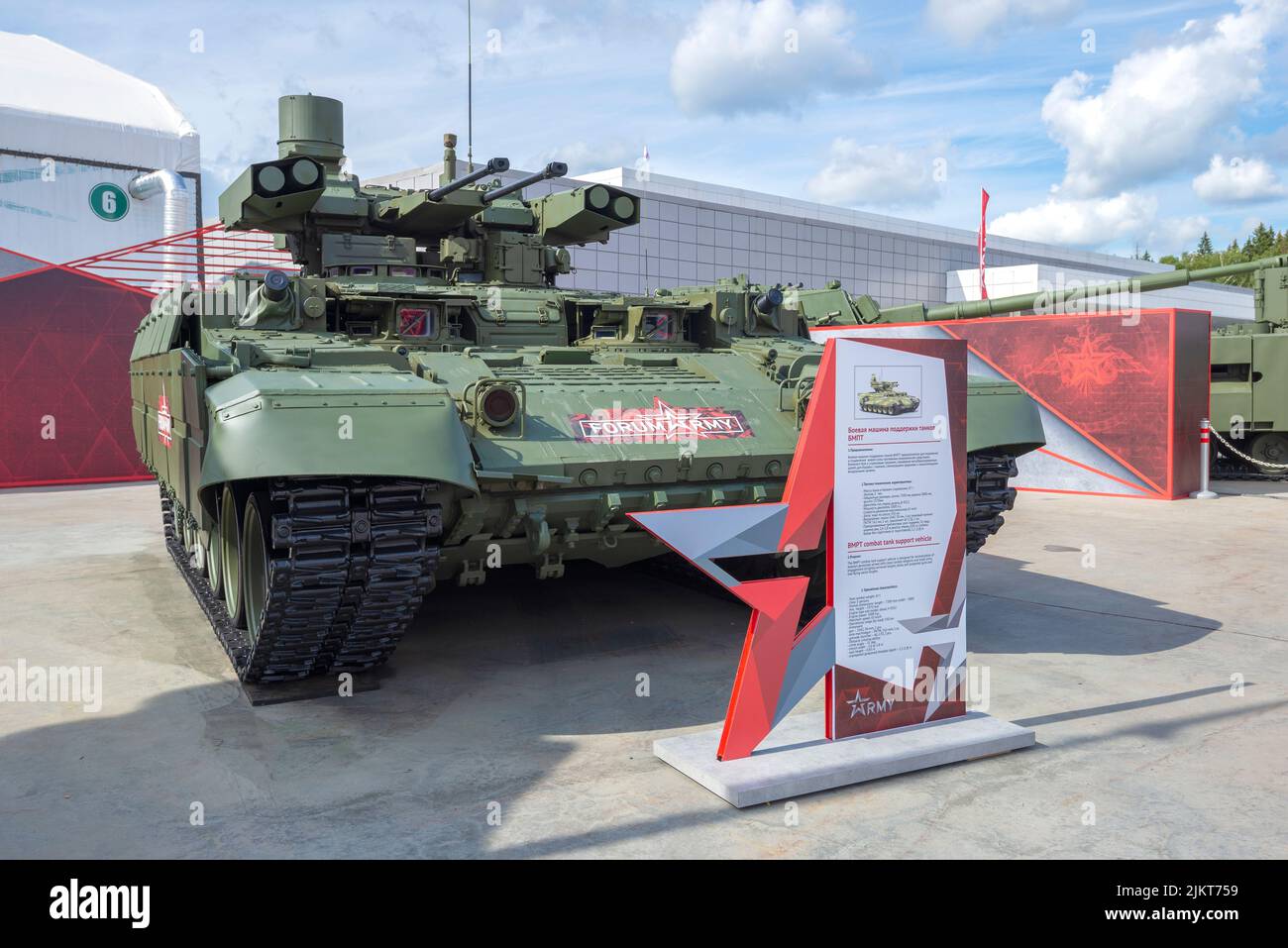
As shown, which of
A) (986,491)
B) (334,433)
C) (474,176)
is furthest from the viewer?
(474,176)

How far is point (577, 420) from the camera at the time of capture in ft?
23.4

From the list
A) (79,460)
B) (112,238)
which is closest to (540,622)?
(79,460)

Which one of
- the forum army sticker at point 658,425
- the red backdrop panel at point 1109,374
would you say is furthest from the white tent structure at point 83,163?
the forum army sticker at point 658,425

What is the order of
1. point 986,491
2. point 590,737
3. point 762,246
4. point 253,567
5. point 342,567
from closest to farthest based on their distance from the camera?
point 342,567 → point 590,737 → point 253,567 → point 986,491 → point 762,246

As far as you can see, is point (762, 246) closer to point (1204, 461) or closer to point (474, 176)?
point (1204, 461)

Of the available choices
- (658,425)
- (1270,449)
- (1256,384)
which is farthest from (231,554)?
(1270,449)

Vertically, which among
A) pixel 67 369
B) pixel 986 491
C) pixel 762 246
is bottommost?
pixel 986 491

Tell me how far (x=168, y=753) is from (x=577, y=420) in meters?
3.00

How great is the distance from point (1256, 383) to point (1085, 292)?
13.5 ft

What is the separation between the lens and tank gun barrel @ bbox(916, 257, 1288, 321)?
17922 millimetres

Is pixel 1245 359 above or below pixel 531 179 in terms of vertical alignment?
below

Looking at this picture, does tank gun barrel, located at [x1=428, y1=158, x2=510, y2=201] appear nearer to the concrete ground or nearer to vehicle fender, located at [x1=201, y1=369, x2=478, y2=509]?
vehicle fender, located at [x1=201, y1=369, x2=478, y2=509]

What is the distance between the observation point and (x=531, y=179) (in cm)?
930

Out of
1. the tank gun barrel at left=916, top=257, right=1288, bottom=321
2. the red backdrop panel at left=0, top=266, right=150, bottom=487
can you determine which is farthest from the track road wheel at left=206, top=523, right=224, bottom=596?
the tank gun barrel at left=916, top=257, right=1288, bottom=321
